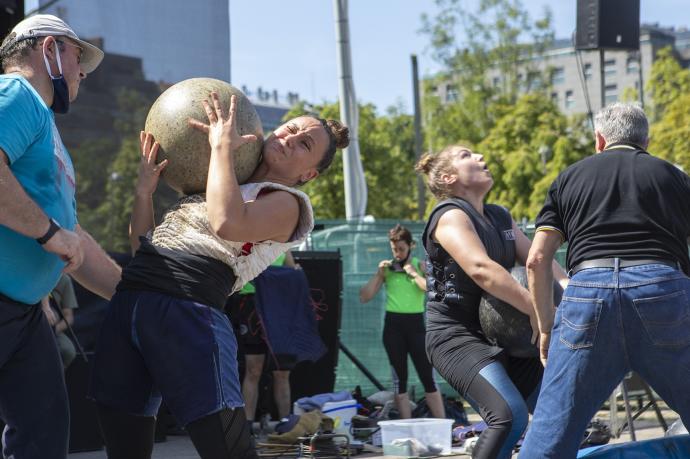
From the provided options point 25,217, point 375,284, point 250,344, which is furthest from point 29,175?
point 375,284

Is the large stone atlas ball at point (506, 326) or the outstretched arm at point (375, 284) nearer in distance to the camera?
the large stone atlas ball at point (506, 326)

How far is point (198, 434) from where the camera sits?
3377mm

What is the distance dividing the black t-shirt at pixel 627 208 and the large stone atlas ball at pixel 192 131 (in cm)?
138

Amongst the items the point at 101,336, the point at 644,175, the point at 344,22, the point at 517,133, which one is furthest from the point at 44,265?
the point at 517,133

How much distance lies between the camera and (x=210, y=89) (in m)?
3.56

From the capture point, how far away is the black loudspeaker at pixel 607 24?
11.1 m

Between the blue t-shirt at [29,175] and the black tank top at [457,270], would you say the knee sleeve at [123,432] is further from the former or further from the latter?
the black tank top at [457,270]

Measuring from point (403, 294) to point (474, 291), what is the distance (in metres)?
5.04

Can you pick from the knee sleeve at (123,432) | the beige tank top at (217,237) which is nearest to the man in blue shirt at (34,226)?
the knee sleeve at (123,432)

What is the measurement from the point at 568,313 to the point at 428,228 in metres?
1.11

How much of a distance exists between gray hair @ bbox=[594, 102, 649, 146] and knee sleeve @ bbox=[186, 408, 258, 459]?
2015mm

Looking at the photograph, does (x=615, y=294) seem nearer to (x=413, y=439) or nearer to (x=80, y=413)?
(x=413, y=439)

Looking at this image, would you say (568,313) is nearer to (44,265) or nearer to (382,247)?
(44,265)

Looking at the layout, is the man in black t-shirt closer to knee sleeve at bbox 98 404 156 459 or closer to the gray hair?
the gray hair
